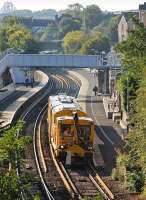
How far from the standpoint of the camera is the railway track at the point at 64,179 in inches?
1065

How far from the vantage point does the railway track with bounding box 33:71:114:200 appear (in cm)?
2705

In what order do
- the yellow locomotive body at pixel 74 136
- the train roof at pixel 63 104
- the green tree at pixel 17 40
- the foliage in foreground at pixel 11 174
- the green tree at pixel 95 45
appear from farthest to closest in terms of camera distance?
the green tree at pixel 95 45 < the green tree at pixel 17 40 < the train roof at pixel 63 104 < the yellow locomotive body at pixel 74 136 < the foliage in foreground at pixel 11 174

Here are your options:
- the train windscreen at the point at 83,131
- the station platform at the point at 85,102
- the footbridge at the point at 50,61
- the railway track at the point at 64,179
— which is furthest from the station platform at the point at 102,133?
the footbridge at the point at 50,61

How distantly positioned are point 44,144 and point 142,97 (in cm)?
1274

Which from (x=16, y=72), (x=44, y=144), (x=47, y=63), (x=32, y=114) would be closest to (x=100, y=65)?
(x=47, y=63)

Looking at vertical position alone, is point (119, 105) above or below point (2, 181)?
below

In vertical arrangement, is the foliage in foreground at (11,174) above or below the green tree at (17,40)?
above

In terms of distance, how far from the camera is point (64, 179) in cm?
2970

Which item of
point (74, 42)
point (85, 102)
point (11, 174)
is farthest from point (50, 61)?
point (11, 174)

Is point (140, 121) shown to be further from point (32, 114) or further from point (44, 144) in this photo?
point (32, 114)

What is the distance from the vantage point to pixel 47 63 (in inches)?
3359

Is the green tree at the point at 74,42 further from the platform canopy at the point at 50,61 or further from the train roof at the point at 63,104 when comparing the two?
the train roof at the point at 63,104

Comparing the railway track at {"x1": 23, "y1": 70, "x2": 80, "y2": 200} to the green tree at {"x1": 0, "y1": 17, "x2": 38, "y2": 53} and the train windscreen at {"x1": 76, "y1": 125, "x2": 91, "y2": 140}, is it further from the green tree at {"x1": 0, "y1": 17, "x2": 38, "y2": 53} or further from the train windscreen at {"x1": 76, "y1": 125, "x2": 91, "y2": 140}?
the green tree at {"x1": 0, "y1": 17, "x2": 38, "y2": 53}

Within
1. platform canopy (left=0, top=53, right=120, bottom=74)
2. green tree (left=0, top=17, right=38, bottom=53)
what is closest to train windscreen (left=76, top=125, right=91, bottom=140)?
platform canopy (left=0, top=53, right=120, bottom=74)
